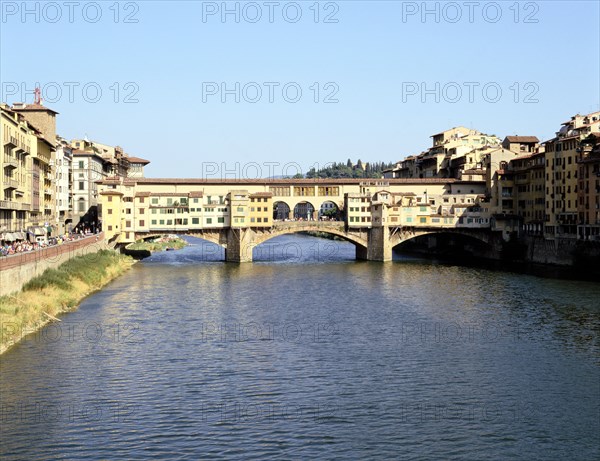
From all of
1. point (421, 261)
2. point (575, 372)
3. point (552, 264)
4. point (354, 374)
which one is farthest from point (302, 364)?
point (421, 261)

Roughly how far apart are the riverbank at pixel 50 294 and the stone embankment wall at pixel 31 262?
365mm

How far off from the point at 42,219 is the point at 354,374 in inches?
2074

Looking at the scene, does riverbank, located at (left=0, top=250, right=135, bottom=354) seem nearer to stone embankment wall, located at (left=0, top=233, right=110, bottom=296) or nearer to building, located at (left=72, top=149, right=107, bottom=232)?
stone embankment wall, located at (left=0, top=233, right=110, bottom=296)

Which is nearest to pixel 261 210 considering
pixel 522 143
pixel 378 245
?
pixel 378 245

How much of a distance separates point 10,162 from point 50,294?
19585 millimetres

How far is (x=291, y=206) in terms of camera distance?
8656cm

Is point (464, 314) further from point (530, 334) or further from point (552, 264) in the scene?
point (552, 264)

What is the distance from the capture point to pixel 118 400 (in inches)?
1018

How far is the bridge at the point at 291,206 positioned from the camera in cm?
7806

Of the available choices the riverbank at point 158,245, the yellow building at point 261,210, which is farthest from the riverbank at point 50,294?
the riverbank at point 158,245

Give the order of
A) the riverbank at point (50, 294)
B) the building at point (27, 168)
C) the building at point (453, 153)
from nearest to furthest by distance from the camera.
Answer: the riverbank at point (50, 294) < the building at point (27, 168) < the building at point (453, 153)

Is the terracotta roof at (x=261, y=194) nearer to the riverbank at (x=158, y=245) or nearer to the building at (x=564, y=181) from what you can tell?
the riverbank at (x=158, y=245)

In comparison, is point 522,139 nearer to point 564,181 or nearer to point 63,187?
point 564,181

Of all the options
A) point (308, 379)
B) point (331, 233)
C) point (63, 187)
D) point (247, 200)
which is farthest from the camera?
point (63, 187)
